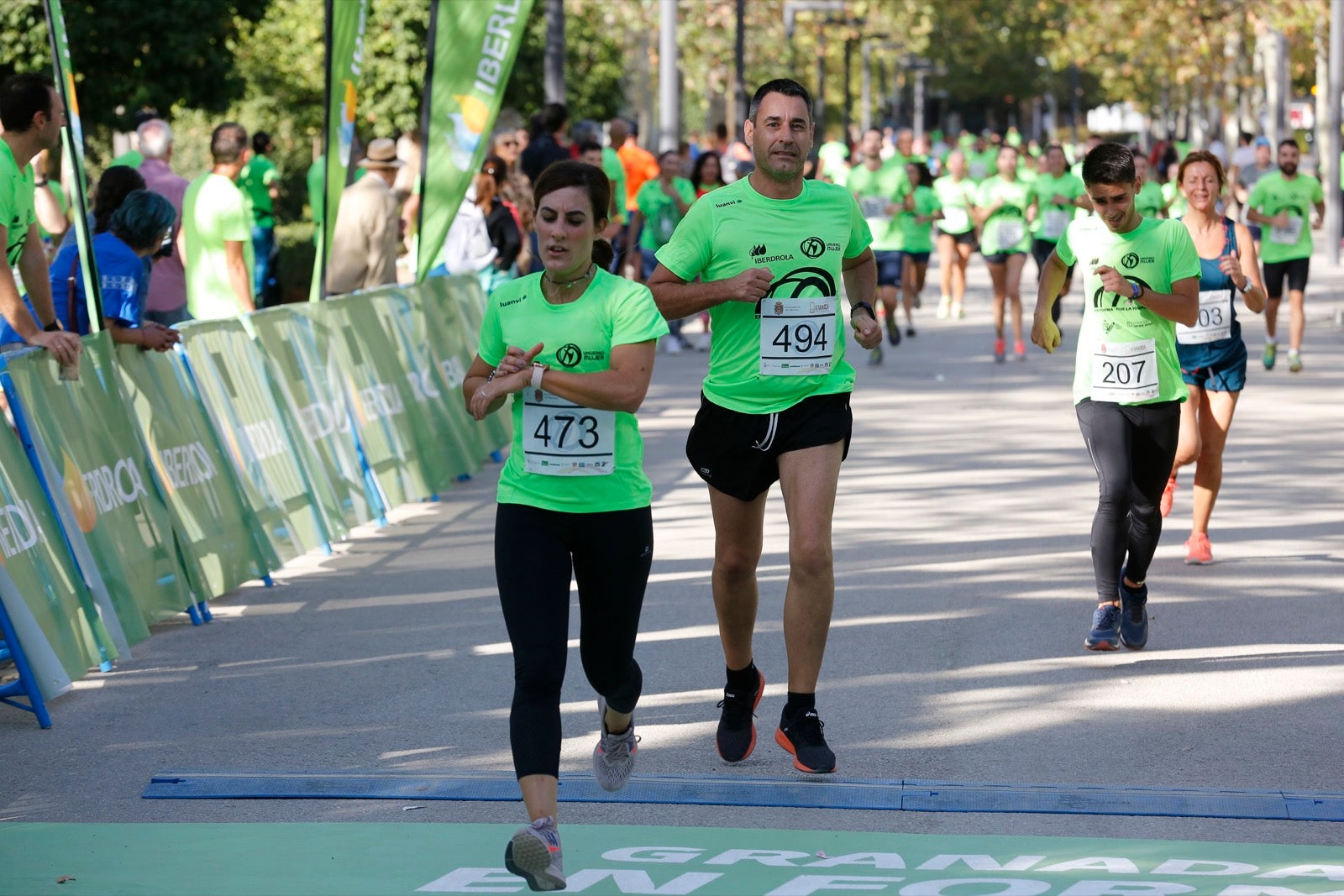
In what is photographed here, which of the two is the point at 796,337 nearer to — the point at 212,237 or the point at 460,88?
the point at 212,237

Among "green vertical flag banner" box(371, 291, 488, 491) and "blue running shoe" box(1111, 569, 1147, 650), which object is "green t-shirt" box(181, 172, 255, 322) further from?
"blue running shoe" box(1111, 569, 1147, 650)

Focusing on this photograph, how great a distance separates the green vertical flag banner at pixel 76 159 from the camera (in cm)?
807

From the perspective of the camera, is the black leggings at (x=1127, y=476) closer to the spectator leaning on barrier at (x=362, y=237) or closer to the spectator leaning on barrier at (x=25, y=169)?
the spectator leaning on barrier at (x=25, y=169)

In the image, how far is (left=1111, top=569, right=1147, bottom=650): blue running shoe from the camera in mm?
7559

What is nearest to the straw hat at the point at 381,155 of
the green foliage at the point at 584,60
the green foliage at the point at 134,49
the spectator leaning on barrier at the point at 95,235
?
the spectator leaning on barrier at the point at 95,235

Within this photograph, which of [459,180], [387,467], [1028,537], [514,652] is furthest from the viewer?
[459,180]

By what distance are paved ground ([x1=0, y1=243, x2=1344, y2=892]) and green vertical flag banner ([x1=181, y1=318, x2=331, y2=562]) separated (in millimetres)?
225

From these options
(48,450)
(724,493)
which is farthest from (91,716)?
(724,493)

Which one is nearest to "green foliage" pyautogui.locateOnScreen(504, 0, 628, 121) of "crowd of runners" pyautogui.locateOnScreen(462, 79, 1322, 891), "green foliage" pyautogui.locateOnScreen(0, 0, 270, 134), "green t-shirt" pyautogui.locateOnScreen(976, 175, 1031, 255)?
"green foliage" pyautogui.locateOnScreen(0, 0, 270, 134)

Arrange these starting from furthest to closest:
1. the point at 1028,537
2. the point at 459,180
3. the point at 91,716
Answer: the point at 459,180 → the point at 1028,537 → the point at 91,716

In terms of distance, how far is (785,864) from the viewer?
16.6 ft

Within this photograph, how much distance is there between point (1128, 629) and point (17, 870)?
13.7ft

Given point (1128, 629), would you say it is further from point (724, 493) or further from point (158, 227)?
point (158, 227)

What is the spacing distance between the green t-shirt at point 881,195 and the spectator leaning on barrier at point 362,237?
24.6 feet
